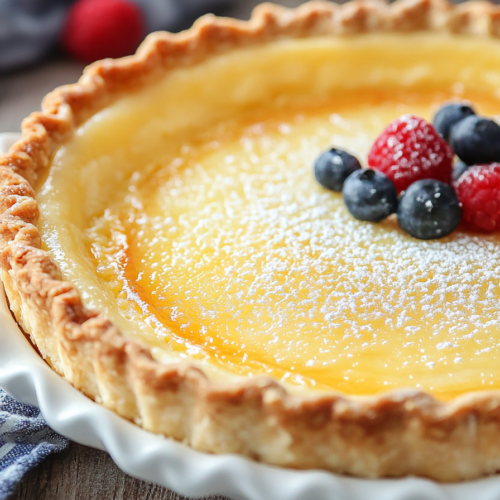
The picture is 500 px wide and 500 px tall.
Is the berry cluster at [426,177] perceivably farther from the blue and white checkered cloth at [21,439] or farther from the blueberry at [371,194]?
the blue and white checkered cloth at [21,439]

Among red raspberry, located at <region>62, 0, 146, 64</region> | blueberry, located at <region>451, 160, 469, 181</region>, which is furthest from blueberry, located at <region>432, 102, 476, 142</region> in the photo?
red raspberry, located at <region>62, 0, 146, 64</region>

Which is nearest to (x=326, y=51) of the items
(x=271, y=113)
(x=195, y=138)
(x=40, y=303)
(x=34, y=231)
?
(x=271, y=113)

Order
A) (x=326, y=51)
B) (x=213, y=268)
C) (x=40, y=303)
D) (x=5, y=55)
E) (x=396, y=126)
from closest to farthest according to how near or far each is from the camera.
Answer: (x=40, y=303), (x=213, y=268), (x=396, y=126), (x=326, y=51), (x=5, y=55)

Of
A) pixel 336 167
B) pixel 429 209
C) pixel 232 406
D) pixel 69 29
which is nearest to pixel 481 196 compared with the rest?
pixel 429 209

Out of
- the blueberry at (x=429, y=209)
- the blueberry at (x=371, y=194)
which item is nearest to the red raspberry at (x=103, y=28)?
the blueberry at (x=371, y=194)

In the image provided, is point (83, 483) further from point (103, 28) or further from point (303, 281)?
point (103, 28)

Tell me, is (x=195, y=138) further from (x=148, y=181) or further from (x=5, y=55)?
(x=5, y=55)

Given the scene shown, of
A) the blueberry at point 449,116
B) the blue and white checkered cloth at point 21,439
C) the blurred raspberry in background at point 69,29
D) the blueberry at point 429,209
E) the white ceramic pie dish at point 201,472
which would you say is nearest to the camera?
the white ceramic pie dish at point 201,472

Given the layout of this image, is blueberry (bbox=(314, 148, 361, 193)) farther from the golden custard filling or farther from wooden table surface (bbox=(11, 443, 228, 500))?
wooden table surface (bbox=(11, 443, 228, 500))
